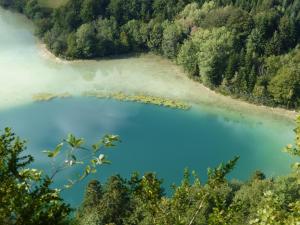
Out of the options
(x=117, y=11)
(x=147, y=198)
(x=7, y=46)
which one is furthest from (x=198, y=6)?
(x=147, y=198)

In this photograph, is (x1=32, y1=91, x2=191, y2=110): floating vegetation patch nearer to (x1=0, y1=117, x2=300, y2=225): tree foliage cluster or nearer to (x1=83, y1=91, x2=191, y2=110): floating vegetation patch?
(x1=83, y1=91, x2=191, y2=110): floating vegetation patch

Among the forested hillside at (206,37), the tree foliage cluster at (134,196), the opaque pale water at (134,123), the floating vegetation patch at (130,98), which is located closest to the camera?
the tree foliage cluster at (134,196)

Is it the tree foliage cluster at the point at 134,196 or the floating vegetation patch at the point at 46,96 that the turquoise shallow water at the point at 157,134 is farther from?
the tree foliage cluster at the point at 134,196

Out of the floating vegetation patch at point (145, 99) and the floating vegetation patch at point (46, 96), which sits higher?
the floating vegetation patch at point (145, 99)

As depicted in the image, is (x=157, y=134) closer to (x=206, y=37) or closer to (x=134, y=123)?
(x=134, y=123)

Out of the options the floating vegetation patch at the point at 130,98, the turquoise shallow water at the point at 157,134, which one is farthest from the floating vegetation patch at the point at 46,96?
the turquoise shallow water at the point at 157,134

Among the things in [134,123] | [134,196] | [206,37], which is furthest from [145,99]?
[134,196]
